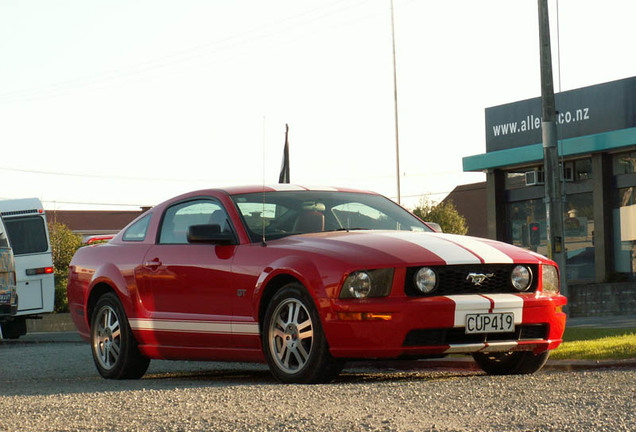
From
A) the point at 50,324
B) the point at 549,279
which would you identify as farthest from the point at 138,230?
the point at 50,324

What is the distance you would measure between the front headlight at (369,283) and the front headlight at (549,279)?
1.39 metres

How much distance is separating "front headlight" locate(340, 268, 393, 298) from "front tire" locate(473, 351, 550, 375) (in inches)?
55.5

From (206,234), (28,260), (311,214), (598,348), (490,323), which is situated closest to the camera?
(490,323)

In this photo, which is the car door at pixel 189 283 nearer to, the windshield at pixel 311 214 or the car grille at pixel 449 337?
the windshield at pixel 311 214

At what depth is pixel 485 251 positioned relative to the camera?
8.02m

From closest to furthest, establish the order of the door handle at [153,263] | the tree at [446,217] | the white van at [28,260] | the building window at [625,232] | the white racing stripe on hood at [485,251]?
the white racing stripe on hood at [485,251], the door handle at [153,263], the white van at [28,260], the building window at [625,232], the tree at [446,217]

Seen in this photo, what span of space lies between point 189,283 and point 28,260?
14.2 meters

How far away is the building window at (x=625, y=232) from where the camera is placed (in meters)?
29.1

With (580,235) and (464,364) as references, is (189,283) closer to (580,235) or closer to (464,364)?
(464,364)

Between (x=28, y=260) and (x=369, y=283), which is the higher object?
(x=28, y=260)

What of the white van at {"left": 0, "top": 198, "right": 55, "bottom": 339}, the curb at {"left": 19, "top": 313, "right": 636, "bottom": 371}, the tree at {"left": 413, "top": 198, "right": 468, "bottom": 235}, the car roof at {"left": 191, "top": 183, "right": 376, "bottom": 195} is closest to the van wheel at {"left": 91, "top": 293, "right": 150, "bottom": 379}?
the car roof at {"left": 191, "top": 183, "right": 376, "bottom": 195}

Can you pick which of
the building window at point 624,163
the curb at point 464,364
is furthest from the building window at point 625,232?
the curb at point 464,364

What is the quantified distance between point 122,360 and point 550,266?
3785 mm

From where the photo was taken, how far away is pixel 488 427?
5.44 meters
